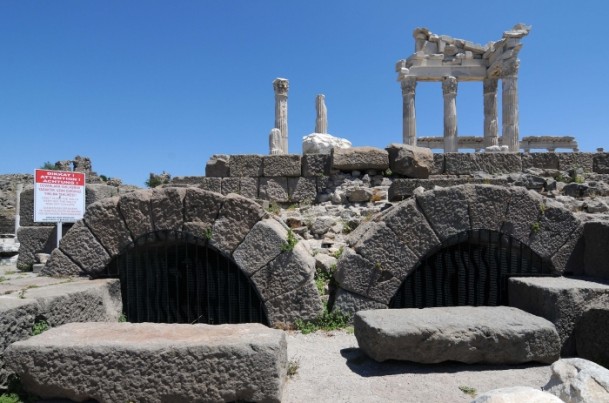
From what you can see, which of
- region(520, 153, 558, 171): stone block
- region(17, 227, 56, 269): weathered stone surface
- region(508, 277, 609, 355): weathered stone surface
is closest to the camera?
region(508, 277, 609, 355): weathered stone surface

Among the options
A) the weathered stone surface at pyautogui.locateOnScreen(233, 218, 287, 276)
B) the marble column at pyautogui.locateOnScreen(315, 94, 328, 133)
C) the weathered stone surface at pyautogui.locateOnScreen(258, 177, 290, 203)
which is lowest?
the weathered stone surface at pyautogui.locateOnScreen(233, 218, 287, 276)

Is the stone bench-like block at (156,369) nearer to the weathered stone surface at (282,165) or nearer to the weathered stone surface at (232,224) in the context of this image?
the weathered stone surface at (232,224)

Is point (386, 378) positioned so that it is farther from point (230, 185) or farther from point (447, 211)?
point (230, 185)

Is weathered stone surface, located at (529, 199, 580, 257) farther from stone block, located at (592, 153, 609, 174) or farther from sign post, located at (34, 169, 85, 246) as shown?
sign post, located at (34, 169, 85, 246)

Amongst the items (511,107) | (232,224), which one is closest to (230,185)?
(232,224)

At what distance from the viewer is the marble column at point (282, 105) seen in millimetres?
19688

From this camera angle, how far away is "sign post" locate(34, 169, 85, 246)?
657 centimetres

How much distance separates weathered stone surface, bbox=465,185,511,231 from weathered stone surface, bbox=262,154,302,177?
3.74m

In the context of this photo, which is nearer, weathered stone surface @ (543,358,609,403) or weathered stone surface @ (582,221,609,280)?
weathered stone surface @ (543,358,609,403)

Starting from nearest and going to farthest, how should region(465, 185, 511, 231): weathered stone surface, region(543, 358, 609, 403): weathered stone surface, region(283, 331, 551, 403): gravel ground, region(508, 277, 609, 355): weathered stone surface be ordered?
region(543, 358, 609, 403): weathered stone surface
region(283, 331, 551, 403): gravel ground
region(508, 277, 609, 355): weathered stone surface
region(465, 185, 511, 231): weathered stone surface

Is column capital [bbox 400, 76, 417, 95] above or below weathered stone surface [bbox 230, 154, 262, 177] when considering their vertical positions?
above

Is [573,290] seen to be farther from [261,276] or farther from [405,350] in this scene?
[261,276]

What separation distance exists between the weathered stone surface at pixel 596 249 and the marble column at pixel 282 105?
15538 millimetres

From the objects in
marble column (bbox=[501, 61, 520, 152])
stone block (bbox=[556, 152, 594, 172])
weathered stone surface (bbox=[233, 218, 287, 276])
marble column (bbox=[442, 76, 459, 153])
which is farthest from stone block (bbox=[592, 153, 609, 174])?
marble column (bbox=[442, 76, 459, 153])
